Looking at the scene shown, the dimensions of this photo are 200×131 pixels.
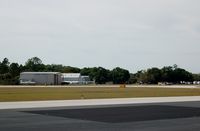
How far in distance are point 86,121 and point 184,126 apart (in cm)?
500

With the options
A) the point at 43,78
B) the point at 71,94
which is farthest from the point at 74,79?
the point at 71,94

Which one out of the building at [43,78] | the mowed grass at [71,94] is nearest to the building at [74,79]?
the building at [43,78]

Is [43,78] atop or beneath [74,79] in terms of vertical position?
beneath

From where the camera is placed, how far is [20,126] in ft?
59.8

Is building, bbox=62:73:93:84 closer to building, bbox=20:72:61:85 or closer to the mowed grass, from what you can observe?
building, bbox=20:72:61:85

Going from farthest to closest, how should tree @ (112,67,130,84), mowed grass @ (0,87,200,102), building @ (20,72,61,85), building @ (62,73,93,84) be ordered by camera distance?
tree @ (112,67,130,84)
building @ (62,73,93,84)
building @ (20,72,61,85)
mowed grass @ (0,87,200,102)

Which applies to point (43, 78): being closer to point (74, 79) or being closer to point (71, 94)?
point (74, 79)

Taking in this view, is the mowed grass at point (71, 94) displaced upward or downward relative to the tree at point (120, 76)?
downward

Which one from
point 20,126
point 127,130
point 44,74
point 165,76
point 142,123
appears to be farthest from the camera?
point 165,76

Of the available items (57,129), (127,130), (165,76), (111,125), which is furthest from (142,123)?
(165,76)

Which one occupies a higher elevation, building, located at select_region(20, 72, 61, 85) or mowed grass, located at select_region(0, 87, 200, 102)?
building, located at select_region(20, 72, 61, 85)

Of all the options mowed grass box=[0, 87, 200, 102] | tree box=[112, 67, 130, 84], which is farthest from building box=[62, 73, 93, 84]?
mowed grass box=[0, 87, 200, 102]

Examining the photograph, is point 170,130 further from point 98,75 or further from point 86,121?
point 98,75

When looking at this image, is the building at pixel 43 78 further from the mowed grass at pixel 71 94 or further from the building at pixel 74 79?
the mowed grass at pixel 71 94
